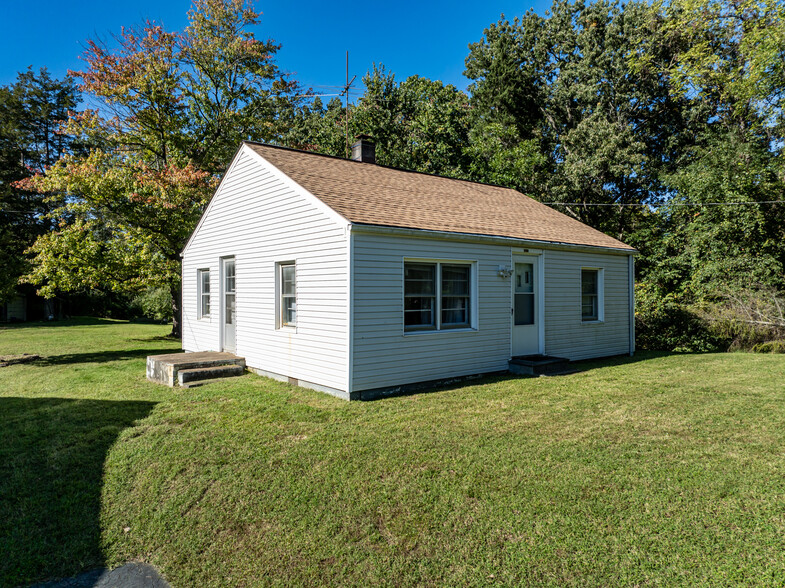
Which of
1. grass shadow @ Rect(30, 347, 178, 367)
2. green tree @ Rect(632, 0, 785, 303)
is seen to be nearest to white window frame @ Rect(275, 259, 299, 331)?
grass shadow @ Rect(30, 347, 178, 367)

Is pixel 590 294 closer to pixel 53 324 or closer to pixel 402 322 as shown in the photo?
pixel 402 322

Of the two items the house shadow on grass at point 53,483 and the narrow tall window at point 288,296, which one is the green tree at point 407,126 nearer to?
the narrow tall window at point 288,296

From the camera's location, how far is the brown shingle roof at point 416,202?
7.88 metres

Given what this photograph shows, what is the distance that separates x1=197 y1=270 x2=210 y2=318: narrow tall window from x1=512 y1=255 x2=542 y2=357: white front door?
311 inches

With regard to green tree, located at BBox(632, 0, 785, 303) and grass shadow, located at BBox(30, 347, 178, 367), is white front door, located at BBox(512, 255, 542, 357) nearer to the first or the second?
green tree, located at BBox(632, 0, 785, 303)

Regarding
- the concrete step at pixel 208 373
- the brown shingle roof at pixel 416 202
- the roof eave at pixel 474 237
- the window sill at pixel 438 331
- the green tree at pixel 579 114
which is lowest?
the concrete step at pixel 208 373

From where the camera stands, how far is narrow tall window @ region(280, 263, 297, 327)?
8461mm

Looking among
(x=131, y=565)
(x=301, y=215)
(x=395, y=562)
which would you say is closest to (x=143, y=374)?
(x=301, y=215)

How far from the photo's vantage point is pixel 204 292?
12.0 m

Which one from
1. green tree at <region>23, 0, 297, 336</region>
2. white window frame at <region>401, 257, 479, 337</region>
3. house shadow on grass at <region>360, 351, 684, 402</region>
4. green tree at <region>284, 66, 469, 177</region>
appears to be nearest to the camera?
house shadow on grass at <region>360, 351, 684, 402</region>

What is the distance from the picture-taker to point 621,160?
19391 mm

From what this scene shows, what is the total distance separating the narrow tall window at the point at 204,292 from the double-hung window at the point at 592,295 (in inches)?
382

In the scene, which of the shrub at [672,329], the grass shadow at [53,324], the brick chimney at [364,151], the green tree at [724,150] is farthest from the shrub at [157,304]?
the green tree at [724,150]

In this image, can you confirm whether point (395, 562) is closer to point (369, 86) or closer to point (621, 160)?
point (621, 160)
